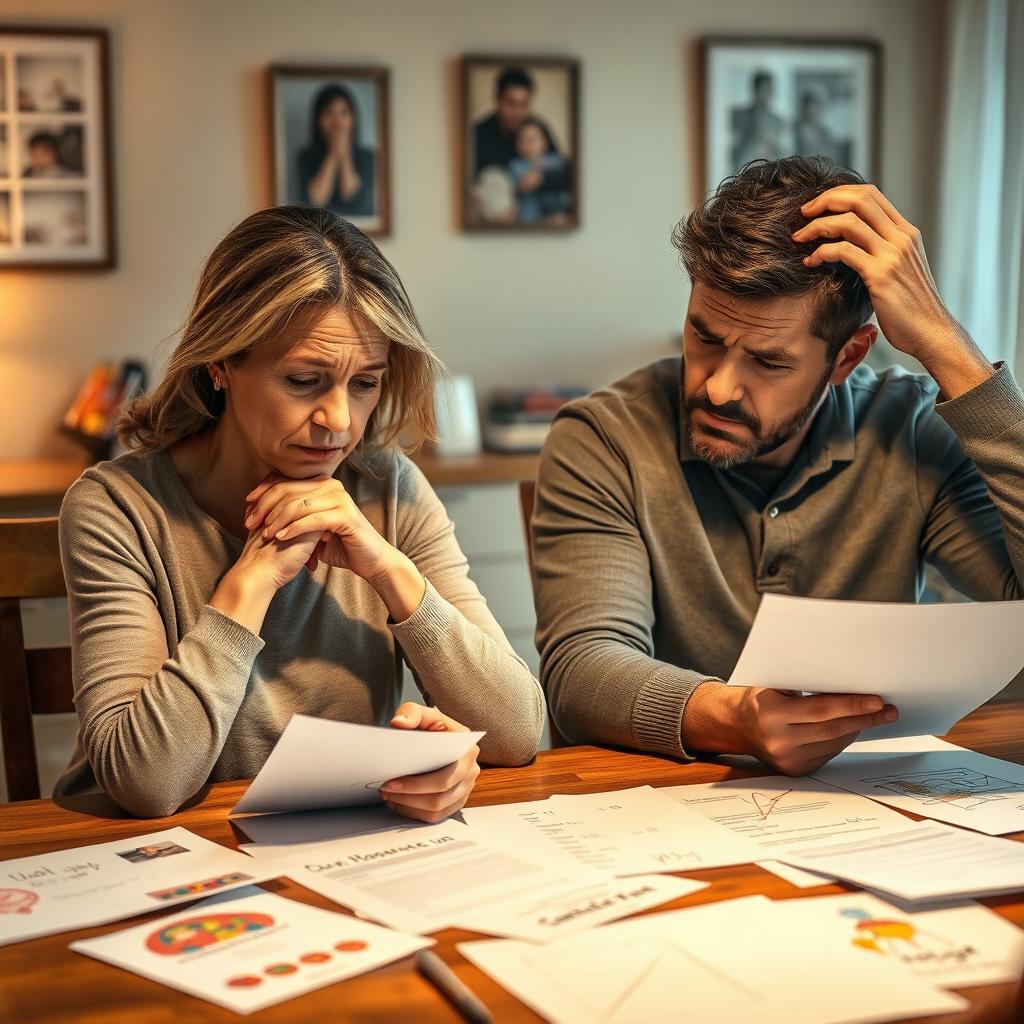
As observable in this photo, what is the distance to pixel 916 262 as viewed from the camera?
1606mm

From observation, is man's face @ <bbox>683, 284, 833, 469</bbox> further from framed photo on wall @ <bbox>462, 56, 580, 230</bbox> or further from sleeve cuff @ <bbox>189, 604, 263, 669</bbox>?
framed photo on wall @ <bbox>462, 56, 580, 230</bbox>

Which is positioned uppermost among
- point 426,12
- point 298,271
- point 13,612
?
point 426,12

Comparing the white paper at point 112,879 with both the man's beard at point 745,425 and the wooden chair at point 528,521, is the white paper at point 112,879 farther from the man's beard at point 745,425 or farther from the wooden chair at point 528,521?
the man's beard at point 745,425

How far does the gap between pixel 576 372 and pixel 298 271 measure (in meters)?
2.66

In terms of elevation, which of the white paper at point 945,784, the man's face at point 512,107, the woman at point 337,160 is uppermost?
the man's face at point 512,107

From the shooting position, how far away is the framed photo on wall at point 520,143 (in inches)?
149

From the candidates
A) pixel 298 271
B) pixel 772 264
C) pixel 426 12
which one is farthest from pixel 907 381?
pixel 426 12

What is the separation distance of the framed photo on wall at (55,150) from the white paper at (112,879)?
2795mm

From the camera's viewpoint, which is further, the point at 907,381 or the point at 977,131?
the point at 977,131

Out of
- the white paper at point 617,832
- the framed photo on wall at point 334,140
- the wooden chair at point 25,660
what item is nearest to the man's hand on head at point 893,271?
the white paper at point 617,832

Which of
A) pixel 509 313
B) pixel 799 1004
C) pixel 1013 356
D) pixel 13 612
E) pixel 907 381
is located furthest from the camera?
pixel 509 313

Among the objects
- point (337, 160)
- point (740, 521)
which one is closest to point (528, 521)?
point (740, 521)

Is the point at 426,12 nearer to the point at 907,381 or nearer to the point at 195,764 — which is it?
the point at 907,381

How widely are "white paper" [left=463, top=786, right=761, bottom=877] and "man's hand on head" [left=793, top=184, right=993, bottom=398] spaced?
0.69 m
